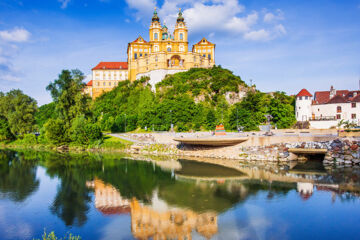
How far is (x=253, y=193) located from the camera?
21.2m

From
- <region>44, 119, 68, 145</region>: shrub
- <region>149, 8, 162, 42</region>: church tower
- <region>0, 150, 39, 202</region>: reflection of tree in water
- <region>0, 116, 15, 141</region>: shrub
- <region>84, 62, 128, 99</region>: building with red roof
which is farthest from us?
<region>84, 62, 128, 99</region>: building with red roof

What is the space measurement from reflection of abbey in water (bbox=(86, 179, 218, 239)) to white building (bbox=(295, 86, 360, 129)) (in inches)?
1672

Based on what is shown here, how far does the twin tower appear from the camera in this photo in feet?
259

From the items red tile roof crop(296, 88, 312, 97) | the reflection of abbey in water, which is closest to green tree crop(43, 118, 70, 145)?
the reflection of abbey in water

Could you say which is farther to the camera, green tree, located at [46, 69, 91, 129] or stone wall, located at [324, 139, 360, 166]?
green tree, located at [46, 69, 91, 129]

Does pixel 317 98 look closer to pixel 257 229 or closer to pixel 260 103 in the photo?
pixel 260 103

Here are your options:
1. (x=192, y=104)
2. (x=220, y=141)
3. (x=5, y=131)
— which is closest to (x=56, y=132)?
(x=5, y=131)

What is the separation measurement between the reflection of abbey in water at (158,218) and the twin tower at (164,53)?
201 ft

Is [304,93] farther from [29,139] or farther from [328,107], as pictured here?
[29,139]

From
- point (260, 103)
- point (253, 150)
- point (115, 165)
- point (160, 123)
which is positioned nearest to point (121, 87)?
point (160, 123)

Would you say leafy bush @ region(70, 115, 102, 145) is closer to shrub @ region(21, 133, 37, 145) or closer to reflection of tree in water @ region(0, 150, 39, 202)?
shrub @ region(21, 133, 37, 145)

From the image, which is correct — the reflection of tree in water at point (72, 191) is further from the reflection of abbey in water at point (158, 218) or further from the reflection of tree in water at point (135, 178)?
the reflection of tree in water at point (135, 178)

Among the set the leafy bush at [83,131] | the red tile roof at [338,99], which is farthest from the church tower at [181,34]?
the red tile roof at [338,99]

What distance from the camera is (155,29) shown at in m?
84.2
